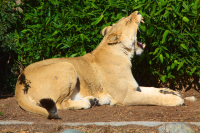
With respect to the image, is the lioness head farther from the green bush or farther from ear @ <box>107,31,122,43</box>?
the green bush

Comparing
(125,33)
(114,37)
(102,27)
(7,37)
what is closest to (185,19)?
(125,33)

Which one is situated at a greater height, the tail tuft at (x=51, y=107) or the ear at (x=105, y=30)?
the ear at (x=105, y=30)

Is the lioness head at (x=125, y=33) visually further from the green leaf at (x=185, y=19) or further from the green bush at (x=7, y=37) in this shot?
the green bush at (x=7, y=37)

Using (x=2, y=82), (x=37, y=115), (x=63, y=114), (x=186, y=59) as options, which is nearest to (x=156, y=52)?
(x=186, y=59)

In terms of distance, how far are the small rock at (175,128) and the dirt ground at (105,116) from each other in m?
0.12

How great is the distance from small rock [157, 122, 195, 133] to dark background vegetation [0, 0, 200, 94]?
228 cm

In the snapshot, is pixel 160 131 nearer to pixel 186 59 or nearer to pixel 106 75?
pixel 106 75

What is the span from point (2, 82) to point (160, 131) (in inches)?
201

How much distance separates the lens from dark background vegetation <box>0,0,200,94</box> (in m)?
5.63

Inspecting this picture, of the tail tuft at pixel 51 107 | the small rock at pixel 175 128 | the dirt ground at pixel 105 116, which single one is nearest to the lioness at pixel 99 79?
the dirt ground at pixel 105 116

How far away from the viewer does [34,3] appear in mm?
6648

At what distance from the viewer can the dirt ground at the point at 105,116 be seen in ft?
12.1

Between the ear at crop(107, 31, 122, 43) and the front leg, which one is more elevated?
the ear at crop(107, 31, 122, 43)

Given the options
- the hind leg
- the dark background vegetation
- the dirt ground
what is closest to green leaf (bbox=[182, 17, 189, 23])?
the dark background vegetation
